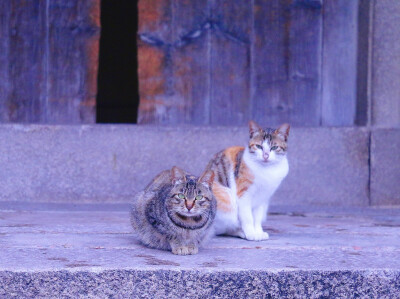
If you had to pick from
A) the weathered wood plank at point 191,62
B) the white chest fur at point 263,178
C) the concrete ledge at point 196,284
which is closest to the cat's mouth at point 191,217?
the concrete ledge at point 196,284

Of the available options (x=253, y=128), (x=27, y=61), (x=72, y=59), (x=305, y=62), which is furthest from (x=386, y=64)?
(x=27, y=61)

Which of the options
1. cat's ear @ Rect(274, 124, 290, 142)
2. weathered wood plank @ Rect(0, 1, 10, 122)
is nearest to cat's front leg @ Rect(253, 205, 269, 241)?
cat's ear @ Rect(274, 124, 290, 142)

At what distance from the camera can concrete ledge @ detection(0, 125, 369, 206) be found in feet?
12.8

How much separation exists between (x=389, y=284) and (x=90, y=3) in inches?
102

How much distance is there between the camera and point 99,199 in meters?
3.94

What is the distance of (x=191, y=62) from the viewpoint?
4055 mm

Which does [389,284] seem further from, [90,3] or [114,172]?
[90,3]

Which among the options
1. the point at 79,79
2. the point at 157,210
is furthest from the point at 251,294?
the point at 79,79

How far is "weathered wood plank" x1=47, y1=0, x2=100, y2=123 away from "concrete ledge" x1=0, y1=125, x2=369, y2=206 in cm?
16

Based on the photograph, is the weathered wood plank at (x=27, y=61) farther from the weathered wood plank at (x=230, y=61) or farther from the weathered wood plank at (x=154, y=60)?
the weathered wood plank at (x=230, y=61)

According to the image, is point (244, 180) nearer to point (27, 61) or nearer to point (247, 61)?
point (247, 61)

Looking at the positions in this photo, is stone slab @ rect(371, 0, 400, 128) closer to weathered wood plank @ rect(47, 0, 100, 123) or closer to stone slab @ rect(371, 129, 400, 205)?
stone slab @ rect(371, 129, 400, 205)

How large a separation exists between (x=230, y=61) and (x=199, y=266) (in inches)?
82.2

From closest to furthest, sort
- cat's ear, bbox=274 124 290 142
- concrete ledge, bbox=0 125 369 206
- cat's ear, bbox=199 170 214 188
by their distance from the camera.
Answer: cat's ear, bbox=199 170 214 188 < cat's ear, bbox=274 124 290 142 < concrete ledge, bbox=0 125 369 206
